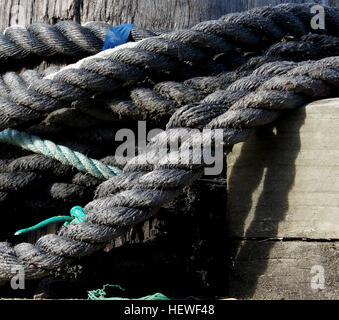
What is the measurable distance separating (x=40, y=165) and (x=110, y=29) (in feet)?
1.34

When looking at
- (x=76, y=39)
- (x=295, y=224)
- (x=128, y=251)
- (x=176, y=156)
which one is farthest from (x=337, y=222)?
(x=76, y=39)

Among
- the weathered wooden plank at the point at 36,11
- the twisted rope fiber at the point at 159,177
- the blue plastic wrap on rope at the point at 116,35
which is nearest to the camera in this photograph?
the twisted rope fiber at the point at 159,177

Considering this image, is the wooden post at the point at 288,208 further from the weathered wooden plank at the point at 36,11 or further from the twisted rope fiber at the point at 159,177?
the weathered wooden plank at the point at 36,11

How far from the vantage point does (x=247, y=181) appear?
4.85ft

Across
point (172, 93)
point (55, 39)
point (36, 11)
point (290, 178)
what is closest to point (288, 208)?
point (290, 178)

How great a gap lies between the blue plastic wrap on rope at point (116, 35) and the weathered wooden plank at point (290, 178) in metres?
0.43

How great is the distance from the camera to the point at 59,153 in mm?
1601

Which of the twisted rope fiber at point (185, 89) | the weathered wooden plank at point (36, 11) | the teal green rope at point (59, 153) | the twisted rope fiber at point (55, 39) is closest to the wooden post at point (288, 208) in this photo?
the twisted rope fiber at point (185, 89)

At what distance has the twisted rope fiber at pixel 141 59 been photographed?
156 cm

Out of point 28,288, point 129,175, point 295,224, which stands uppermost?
point 129,175

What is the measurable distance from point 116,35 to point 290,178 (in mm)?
608

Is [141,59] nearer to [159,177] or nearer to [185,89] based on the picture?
[185,89]

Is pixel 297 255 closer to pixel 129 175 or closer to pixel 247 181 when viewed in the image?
pixel 247 181

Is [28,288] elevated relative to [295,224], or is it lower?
lower
